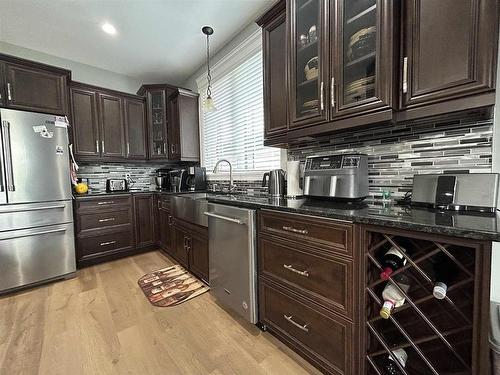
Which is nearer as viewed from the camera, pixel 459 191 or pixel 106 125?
pixel 459 191

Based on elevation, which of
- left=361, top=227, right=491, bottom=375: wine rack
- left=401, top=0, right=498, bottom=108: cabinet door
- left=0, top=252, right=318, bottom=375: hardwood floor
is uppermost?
left=401, top=0, right=498, bottom=108: cabinet door

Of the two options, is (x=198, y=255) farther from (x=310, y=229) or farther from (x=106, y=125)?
(x=106, y=125)

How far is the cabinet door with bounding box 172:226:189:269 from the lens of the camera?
7.90 feet

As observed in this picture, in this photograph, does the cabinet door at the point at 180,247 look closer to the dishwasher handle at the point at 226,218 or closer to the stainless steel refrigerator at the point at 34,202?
the dishwasher handle at the point at 226,218

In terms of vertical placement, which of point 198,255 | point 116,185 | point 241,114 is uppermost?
point 241,114

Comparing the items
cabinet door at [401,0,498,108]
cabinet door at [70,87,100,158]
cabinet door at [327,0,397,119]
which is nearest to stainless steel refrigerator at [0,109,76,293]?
cabinet door at [70,87,100,158]

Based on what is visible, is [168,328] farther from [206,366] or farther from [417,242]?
[417,242]

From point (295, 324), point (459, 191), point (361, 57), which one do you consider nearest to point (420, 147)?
point (459, 191)

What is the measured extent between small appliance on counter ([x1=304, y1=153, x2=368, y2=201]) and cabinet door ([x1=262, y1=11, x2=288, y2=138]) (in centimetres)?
47

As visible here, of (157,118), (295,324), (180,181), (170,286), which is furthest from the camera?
(157,118)

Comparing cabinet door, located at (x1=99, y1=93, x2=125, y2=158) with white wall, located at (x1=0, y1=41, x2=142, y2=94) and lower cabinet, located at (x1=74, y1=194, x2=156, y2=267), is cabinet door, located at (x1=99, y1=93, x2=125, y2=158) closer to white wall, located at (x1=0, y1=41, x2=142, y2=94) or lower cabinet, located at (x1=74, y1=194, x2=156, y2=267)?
white wall, located at (x1=0, y1=41, x2=142, y2=94)

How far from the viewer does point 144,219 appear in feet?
10.5

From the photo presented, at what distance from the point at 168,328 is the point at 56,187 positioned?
6.53ft

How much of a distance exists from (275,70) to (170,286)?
2270 millimetres
